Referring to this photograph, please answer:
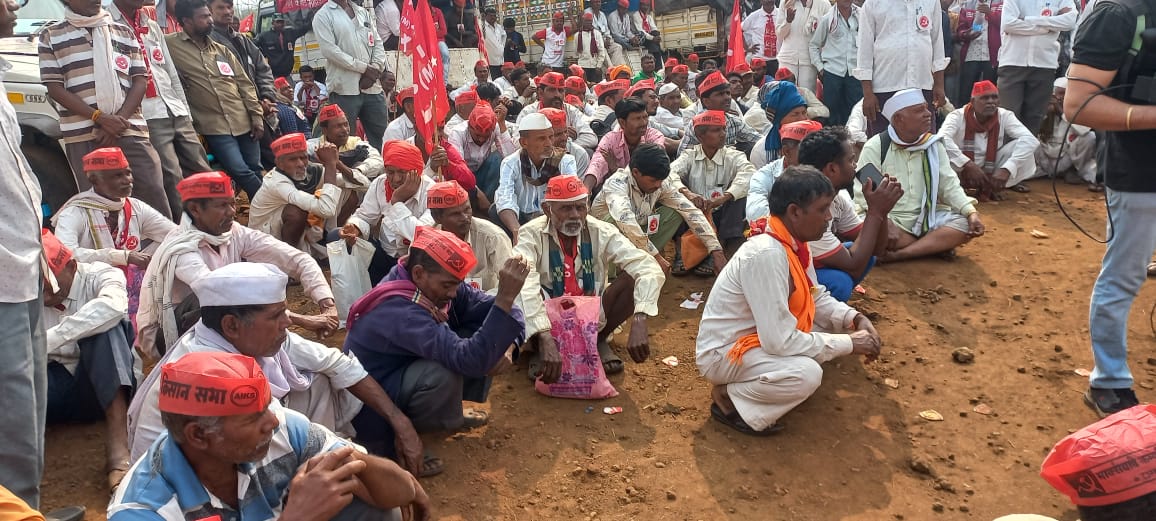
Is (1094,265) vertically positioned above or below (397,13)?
below

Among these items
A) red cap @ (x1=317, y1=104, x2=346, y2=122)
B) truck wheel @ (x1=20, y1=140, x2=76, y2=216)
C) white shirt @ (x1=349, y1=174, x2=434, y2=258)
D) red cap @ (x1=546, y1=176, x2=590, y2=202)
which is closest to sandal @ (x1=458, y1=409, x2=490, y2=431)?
red cap @ (x1=546, y1=176, x2=590, y2=202)

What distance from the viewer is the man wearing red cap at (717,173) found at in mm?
6668

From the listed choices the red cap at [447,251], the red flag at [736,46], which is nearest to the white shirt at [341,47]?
the red flag at [736,46]

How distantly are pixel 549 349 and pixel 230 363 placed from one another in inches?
93.2

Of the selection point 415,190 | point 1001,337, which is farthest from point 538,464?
point 1001,337

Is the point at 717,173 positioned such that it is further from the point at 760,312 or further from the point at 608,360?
the point at 760,312

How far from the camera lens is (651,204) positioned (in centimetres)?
605

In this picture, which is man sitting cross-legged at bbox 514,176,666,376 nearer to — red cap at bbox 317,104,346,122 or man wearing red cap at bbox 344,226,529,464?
man wearing red cap at bbox 344,226,529,464

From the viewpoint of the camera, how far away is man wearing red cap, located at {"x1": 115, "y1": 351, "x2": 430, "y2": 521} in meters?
2.14

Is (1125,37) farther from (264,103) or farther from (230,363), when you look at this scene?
(264,103)

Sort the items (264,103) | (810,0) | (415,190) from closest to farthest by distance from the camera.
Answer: (415,190)
(264,103)
(810,0)

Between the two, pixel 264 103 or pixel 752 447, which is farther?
pixel 264 103

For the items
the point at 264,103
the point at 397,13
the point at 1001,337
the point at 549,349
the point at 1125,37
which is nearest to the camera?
the point at 1125,37

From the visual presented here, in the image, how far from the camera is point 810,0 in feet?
35.7
